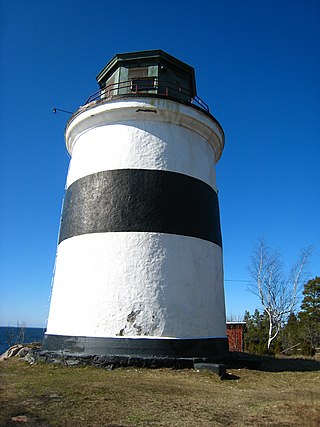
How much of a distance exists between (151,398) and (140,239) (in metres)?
5.01

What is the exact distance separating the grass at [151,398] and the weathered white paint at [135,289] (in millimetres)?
1271

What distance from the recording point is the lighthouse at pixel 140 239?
10.0 m

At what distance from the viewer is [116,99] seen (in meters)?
12.0

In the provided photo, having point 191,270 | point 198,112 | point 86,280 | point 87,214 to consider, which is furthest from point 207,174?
point 86,280

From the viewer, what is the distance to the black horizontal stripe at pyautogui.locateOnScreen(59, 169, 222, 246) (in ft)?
35.8

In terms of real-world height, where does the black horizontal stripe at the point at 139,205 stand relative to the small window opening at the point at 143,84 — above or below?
below

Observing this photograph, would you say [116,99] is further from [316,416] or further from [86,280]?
[316,416]

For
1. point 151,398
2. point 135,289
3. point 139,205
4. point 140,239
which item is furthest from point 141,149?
→ point 151,398

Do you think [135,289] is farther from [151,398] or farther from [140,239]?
[151,398]

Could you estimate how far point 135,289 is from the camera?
10211mm

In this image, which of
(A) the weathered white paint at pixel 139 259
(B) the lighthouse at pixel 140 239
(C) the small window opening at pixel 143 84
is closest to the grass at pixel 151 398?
(B) the lighthouse at pixel 140 239

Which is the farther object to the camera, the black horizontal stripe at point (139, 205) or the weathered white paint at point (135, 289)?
the black horizontal stripe at point (139, 205)

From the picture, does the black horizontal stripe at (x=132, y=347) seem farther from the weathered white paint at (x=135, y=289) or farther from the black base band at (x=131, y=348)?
the weathered white paint at (x=135, y=289)

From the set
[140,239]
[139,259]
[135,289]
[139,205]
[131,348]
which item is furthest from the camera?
[139,205]
